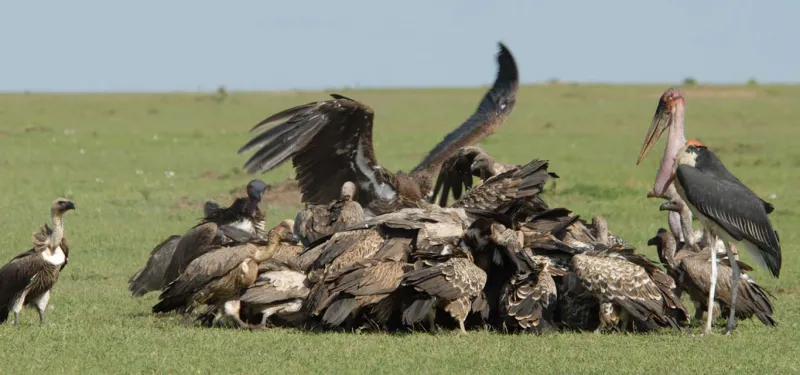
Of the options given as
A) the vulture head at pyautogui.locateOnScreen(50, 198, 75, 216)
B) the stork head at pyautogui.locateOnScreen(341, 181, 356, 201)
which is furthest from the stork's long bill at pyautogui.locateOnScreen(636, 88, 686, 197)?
the vulture head at pyautogui.locateOnScreen(50, 198, 75, 216)

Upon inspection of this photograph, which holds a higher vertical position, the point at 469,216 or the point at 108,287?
the point at 469,216

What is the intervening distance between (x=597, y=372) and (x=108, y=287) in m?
5.59

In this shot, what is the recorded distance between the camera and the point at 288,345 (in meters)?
8.56

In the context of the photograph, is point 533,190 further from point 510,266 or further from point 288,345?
point 288,345

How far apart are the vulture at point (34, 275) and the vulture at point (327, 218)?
8.37 ft

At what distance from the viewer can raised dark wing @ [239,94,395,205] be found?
11.3 meters

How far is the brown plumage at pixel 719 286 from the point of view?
9.98m

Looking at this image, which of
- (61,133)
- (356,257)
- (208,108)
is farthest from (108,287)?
(208,108)

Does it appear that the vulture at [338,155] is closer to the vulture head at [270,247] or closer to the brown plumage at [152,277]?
the vulture head at [270,247]

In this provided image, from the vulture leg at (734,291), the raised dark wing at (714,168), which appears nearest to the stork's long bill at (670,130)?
the raised dark wing at (714,168)

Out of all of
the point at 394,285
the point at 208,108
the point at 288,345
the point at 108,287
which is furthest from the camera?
the point at 208,108

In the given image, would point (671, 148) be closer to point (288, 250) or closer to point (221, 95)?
point (288, 250)

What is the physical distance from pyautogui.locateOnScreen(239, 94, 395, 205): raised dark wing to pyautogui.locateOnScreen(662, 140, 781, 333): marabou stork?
329 cm

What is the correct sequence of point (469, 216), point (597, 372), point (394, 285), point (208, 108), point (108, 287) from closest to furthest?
point (597, 372), point (394, 285), point (469, 216), point (108, 287), point (208, 108)
